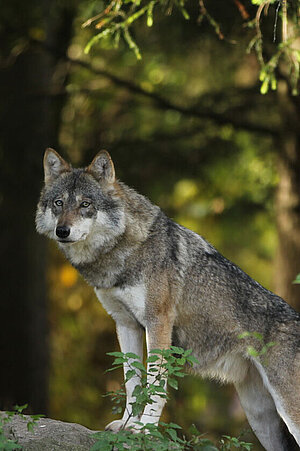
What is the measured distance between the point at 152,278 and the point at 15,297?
258 inches

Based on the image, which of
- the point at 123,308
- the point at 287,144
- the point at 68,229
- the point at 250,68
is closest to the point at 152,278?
the point at 123,308

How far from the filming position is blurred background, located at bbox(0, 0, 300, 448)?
1117cm

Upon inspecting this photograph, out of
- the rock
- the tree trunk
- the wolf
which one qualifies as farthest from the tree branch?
the rock

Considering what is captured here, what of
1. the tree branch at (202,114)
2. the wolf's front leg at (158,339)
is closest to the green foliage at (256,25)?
the tree branch at (202,114)

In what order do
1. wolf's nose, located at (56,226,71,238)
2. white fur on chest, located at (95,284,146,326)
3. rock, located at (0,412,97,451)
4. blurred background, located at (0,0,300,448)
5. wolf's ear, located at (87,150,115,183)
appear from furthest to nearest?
blurred background, located at (0,0,300,448)
wolf's ear, located at (87,150,115,183)
white fur on chest, located at (95,284,146,326)
wolf's nose, located at (56,226,71,238)
rock, located at (0,412,97,451)

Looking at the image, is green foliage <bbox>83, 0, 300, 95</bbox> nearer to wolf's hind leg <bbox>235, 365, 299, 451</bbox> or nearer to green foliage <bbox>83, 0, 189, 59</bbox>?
green foliage <bbox>83, 0, 189, 59</bbox>

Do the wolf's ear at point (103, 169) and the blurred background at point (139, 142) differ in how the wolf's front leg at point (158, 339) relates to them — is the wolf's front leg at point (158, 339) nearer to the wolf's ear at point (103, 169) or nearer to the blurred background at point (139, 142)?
the wolf's ear at point (103, 169)

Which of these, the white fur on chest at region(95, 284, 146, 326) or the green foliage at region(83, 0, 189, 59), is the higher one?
the green foliage at region(83, 0, 189, 59)

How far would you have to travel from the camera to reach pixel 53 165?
22.2 ft

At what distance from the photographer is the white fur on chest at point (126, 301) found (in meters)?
6.25

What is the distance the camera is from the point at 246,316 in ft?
21.5

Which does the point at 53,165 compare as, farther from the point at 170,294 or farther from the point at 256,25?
the point at 256,25

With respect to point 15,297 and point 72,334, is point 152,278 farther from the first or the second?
point 72,334

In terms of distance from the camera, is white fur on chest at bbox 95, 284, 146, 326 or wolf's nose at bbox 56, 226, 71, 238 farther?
white fur on chest at bbox 95, 284, 146, 326
